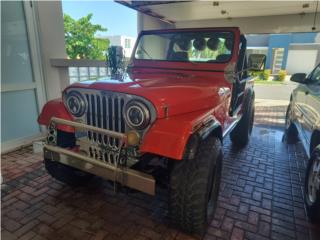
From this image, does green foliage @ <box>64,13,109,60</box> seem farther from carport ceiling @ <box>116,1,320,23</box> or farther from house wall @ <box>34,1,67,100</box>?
house wall @ <box>34,1,67,100</box>

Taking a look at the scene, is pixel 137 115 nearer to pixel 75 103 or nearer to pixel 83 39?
pixel 75 103

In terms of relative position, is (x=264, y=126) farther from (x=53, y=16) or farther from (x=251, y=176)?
(x=53, y=16)

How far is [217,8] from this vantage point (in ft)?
19.7

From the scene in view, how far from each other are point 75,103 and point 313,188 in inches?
92.2

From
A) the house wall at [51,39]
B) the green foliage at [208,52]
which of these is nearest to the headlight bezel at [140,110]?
the green foliage at [208,52]

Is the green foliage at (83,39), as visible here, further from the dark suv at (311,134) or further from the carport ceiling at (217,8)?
the dark suv at (311,134)

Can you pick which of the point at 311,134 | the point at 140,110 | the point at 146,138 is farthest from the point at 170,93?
the point at 311,134

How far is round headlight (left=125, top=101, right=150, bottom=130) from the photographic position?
1.63m

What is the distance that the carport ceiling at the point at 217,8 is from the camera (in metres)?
5.41

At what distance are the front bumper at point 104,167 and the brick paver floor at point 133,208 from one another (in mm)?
311

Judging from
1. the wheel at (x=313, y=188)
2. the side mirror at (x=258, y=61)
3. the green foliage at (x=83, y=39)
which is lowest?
the wheel at (x=313, y=188)

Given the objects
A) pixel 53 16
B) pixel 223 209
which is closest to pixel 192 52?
pixel 223 209

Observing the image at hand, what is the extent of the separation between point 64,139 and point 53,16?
2696 millimetres

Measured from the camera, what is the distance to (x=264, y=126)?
17.5 feet
